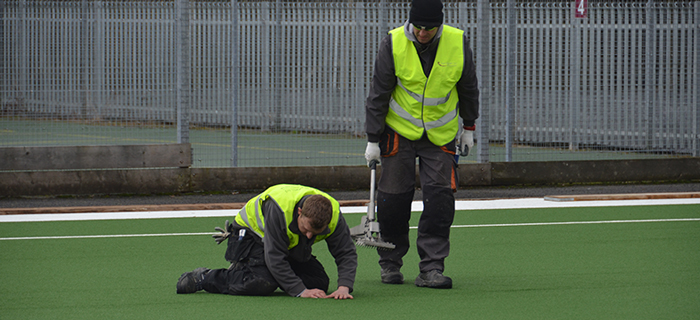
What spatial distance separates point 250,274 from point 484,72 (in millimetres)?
7792

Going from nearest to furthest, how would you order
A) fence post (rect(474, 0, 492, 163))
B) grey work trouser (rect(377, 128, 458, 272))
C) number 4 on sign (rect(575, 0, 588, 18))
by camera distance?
grey work trouser (rect(377, 128, 458, 272))
fence post (rect(474, 0, 492, 163))
number 4 on sign (rect(575, 0, 588, 18))

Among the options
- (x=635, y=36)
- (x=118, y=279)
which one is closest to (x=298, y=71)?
(x=635, y=36)

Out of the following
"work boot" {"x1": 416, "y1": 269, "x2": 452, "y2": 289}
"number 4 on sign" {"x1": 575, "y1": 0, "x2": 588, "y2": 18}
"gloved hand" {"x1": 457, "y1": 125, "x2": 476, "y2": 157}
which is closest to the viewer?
"work boot" {"x1": 416, "y1": 269, "x2": 452, "y2": 289}

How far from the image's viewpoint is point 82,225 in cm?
957

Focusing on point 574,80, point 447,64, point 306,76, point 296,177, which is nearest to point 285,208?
point 447,64

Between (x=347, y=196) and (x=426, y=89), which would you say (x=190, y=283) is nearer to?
(x=426, y=89)

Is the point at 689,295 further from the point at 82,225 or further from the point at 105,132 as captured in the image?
the point at 105,132

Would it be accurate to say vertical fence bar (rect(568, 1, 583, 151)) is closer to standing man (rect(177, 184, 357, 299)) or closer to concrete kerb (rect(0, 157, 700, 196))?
concrete kerb (rect(0, 157, 700, 196))

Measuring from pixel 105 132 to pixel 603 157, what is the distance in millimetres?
6947

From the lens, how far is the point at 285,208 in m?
5.80

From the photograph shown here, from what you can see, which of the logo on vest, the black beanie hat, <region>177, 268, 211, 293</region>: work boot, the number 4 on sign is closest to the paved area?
the number 4 on sign

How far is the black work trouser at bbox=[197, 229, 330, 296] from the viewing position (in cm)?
613

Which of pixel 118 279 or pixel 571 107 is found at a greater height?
pixel 571 107

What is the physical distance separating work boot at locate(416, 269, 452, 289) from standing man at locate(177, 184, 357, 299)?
0.65m
